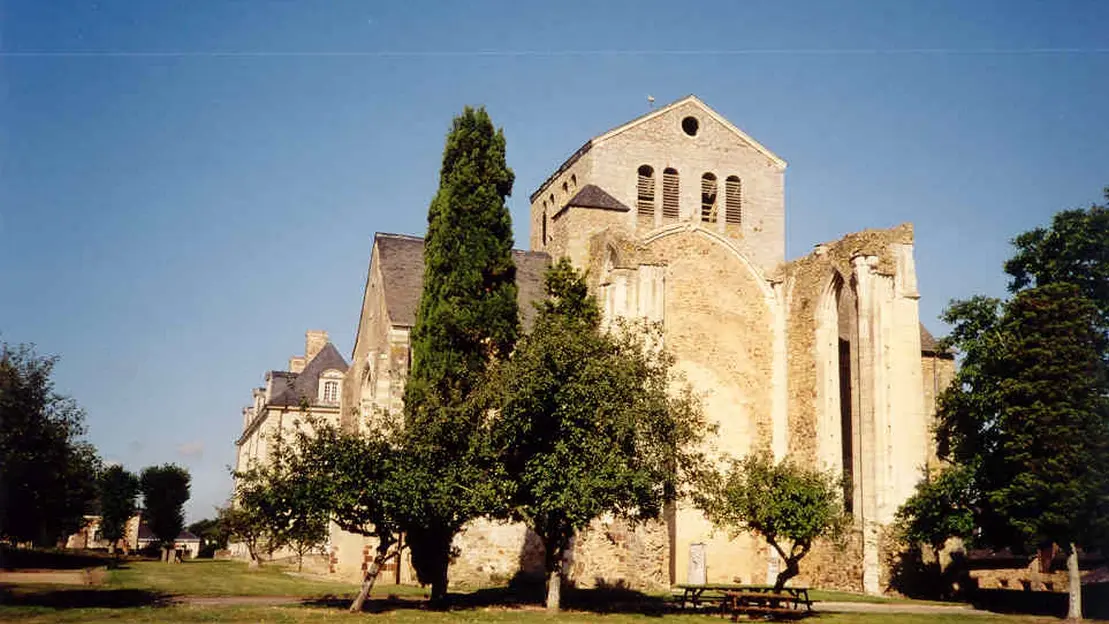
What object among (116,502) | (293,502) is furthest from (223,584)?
(116,502)

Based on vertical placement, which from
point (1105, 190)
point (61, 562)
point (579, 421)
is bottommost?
point (61, 562)

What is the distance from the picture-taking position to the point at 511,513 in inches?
838

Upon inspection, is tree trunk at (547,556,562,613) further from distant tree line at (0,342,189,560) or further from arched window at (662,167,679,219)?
arched window at (662,167,679,219)

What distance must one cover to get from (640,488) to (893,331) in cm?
1336

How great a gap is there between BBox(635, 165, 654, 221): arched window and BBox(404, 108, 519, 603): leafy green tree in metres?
11.6

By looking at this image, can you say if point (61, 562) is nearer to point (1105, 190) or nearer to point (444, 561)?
point (444, 561)

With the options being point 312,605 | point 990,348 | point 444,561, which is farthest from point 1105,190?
point 312,605

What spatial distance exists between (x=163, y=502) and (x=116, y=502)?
10.0 ft

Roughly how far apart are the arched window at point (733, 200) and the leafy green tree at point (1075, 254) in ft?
40.7

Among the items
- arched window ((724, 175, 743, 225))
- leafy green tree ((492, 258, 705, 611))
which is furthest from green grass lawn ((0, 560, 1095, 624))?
arched window ((724, 175, 743, 225))

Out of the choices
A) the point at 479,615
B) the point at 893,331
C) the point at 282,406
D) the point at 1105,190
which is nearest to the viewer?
the point at 479,615

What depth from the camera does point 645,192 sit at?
121 ft

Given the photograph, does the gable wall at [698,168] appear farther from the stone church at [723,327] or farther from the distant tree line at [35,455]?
the distant tree line at [35,455]

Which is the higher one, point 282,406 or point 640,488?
point 282,406
